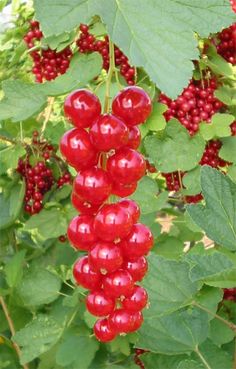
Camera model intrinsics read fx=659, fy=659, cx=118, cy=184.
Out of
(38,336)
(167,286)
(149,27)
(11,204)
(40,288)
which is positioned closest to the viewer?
(149,27)

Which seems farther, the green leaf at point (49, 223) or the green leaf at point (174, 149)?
the green leaf at point (49, 223)

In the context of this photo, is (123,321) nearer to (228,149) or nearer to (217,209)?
(217,209)

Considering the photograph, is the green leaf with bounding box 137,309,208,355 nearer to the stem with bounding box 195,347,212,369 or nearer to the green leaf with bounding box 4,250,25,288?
the stem with bounding box 195,347,212,369

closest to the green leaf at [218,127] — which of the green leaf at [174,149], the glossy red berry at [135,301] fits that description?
the green leaf at [174,149]

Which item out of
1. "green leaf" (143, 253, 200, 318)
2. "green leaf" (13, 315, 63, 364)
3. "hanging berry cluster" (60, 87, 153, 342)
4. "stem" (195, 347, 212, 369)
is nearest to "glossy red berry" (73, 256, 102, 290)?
"hanging berry cluster" (60, 87, 153, 342)

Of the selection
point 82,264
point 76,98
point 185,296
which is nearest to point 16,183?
point 185,296

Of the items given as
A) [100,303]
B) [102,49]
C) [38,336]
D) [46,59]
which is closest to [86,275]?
[100,303]

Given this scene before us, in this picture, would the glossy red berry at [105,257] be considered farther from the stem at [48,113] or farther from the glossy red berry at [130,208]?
the stem at [48,113]

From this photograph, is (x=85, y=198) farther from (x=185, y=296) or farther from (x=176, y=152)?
(x=176, y=152)
